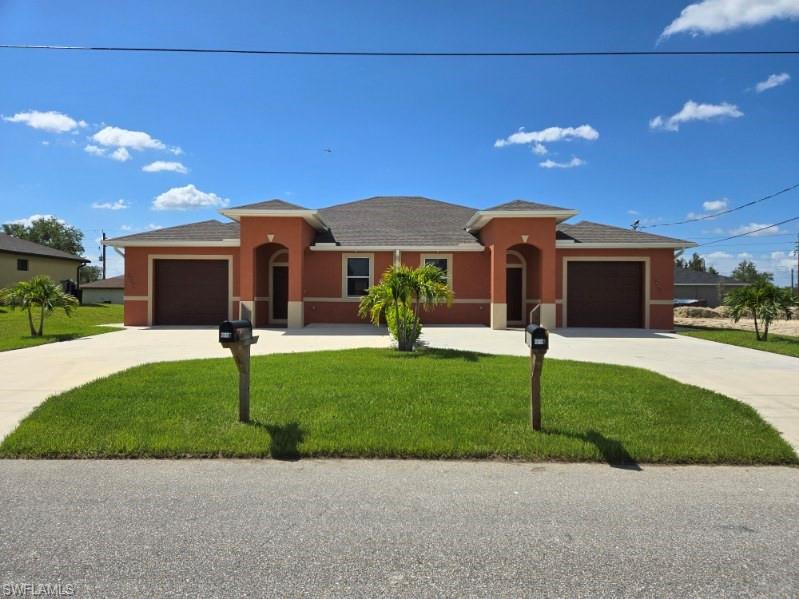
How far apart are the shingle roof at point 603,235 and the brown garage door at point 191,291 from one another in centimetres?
1348

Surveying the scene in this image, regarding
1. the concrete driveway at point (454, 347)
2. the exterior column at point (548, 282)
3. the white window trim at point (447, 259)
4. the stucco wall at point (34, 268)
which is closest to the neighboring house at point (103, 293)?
the stucco wall at point (34, 268)

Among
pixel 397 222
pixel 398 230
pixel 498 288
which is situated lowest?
pixel 498 288

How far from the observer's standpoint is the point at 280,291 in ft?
66.4

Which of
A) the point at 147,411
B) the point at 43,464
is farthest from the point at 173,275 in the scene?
the point at 43,464

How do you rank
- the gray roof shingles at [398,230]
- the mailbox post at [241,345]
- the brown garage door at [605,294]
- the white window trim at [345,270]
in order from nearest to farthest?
1. the mailbox post at [241,345]
2. the gray roof shingles at [398,230]
3. the brown garage door at [605,294]
4. the white window trim at [345,270]

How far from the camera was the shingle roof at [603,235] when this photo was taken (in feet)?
61.0

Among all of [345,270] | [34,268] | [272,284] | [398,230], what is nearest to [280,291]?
[272,284]

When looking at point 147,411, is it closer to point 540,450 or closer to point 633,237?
point 540,450

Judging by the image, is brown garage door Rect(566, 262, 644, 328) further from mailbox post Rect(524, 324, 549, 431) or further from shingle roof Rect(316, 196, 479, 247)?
mailbox post Rect(524, 324, 549, 431)

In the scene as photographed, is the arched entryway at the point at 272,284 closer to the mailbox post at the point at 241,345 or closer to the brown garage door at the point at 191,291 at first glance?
the brown garage door at the point at 191,291

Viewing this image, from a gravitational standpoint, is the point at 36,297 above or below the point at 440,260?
below

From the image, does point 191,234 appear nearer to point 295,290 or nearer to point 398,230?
point 295,290

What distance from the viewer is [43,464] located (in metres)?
4.50

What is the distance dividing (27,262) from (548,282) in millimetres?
39584
